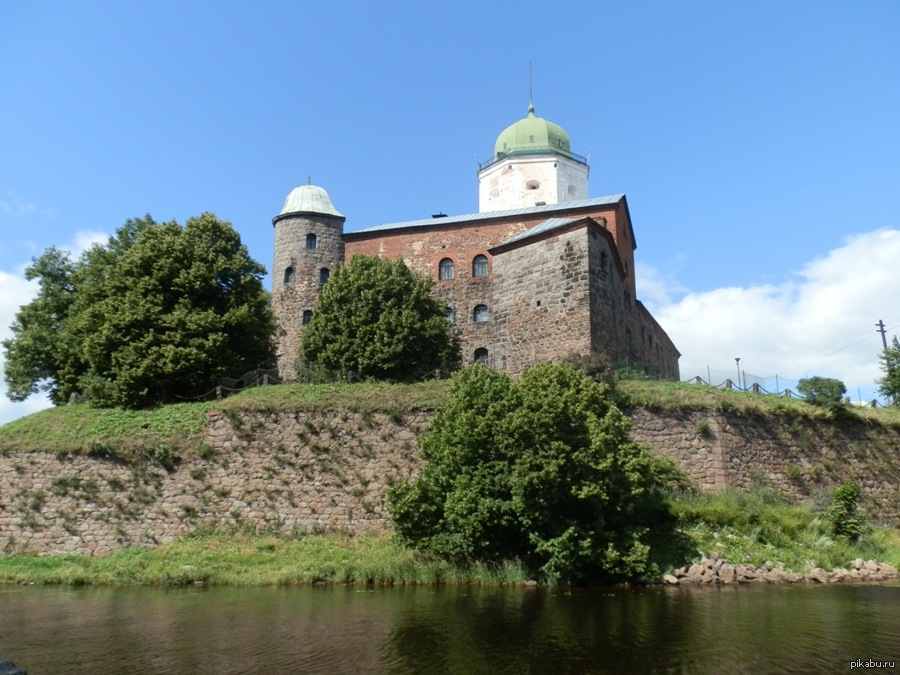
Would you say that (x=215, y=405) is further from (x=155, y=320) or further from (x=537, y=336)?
(x=537, y=336)

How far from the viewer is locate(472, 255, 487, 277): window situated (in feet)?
130

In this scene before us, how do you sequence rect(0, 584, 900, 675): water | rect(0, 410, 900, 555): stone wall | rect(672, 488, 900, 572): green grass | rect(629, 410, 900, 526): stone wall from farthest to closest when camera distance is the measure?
rect(629, 410, 900, 526): stone wall, rect(0, 410, 900, 555): stone wall, rect(672, 488, 900, 572): green grass, rect(0, 584, 900, 675): water

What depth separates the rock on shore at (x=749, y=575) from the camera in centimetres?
1956

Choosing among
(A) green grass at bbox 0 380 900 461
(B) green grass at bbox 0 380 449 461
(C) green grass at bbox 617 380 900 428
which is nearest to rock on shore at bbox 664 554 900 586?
(C) green grass at bbox 617 380 900 428

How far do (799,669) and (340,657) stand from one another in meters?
6.60

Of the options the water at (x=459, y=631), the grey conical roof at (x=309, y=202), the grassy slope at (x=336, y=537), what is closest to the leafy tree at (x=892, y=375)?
the grassy slope at (x=336, y=537)

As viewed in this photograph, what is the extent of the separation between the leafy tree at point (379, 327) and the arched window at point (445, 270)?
6.01 m

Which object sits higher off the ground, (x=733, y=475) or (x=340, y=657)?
(x=733, y=475)

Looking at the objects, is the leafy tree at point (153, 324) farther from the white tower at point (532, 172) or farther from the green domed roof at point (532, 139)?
the green domed roof at point (532, 139)

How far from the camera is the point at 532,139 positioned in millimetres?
49562

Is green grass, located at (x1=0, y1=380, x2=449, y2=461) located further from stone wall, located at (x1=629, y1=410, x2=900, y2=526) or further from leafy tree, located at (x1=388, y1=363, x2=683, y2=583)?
stone wall, located at (x1=629, y1=410, x2=900, y2=526)

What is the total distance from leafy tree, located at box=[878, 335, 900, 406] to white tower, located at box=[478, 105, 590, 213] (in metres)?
20.0

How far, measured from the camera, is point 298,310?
3988 cm

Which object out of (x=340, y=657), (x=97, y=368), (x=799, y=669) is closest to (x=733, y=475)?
(x=799, y=669)
